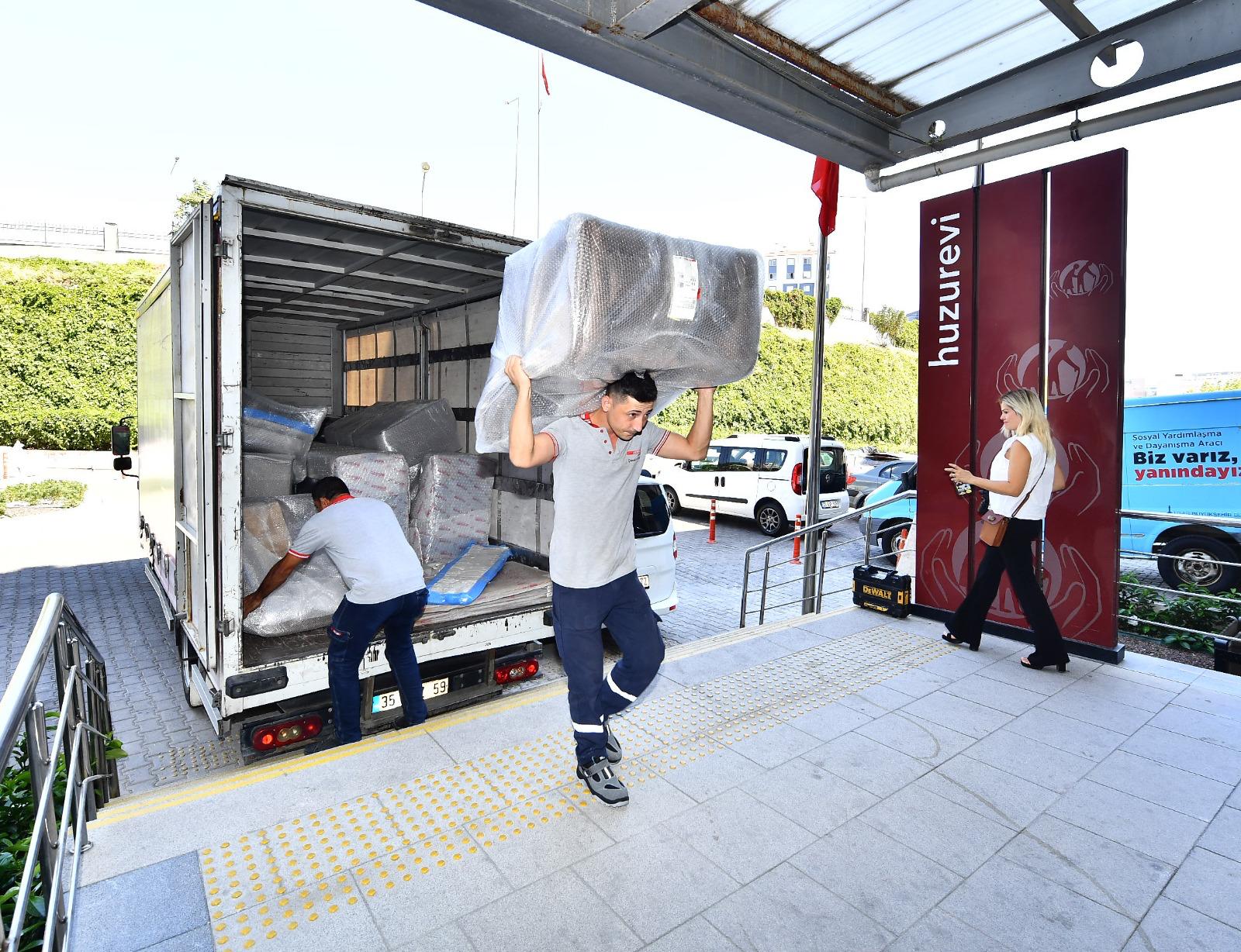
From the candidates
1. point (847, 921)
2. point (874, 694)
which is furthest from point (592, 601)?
point (874, 694)

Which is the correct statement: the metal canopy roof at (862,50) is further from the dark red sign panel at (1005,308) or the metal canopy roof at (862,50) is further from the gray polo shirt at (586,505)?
the gray polo shirt at (586,505)

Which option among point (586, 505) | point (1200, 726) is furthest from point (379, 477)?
point (1200, 726)

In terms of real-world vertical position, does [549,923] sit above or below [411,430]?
below

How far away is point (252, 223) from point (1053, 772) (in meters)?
5.58

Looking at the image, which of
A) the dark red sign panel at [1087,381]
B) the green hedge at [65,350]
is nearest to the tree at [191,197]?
the green hedge at [65,350]

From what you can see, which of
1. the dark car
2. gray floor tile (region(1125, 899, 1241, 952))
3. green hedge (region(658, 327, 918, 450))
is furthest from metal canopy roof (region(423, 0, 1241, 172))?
green hedge (region(658, 327, 918, 450))

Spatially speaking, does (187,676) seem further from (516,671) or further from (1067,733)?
(1067,733)

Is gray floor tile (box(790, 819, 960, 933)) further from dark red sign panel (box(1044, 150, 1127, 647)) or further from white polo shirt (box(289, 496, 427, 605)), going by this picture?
dark red sign panel (box(1044, 150, 1127, 647))

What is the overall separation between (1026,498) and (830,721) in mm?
2020

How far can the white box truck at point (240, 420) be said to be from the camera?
360 centimetres

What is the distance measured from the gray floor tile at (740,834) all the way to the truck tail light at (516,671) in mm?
1806

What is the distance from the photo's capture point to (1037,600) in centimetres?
479

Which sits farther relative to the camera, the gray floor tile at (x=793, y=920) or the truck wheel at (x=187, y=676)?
the truck wheel at (x=187, y=676)

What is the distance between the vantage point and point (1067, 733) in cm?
394
